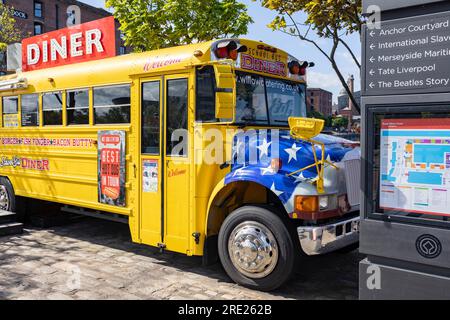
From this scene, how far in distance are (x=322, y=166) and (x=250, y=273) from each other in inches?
52.5

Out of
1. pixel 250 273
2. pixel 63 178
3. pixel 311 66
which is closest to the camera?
pixel 250 273

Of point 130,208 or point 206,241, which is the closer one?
point 206,241

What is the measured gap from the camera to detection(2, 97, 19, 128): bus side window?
7465mm

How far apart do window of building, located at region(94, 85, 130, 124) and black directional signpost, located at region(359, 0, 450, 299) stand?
10.8ft

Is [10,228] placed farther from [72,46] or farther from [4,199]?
[72,46]

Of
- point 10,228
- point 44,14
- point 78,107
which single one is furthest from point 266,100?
point 44,14

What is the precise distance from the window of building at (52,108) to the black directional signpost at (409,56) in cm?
493

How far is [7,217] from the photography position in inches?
283

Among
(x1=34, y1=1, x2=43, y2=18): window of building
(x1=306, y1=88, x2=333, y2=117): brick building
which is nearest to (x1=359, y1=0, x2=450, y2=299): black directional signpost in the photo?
(x1=34, y1=1, x2=43, y2=18): window of building

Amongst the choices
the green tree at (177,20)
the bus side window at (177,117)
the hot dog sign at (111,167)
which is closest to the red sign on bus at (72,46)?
the hot dog sign at (111,167)

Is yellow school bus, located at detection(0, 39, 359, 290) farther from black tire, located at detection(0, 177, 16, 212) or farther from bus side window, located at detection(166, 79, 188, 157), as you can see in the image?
black tire, located at detection(0, 177, 16, 212)

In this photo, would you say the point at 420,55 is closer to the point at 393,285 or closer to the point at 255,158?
the point at 393,285

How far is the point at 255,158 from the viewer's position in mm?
4387

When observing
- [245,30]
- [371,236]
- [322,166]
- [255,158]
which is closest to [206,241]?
[255,158]
